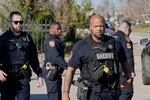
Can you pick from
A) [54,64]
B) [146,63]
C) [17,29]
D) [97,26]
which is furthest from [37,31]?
[97,26]

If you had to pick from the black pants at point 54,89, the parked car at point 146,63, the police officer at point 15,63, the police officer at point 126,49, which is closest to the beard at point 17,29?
the police officer at point 15,63

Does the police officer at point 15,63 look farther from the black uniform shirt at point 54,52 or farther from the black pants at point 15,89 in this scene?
the black uniform shirt at point 54,52

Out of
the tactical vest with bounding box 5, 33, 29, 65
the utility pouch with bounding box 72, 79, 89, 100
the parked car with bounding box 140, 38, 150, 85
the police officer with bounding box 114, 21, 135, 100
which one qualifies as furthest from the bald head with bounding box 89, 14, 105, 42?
the parked car with bounding box 140, 38, 150, 85

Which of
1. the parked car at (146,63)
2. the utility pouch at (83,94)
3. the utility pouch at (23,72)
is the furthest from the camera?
the parked car at (146,63)

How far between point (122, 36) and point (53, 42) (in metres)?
1.15

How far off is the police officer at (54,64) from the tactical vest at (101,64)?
2515mm

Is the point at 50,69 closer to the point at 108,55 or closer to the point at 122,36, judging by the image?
the point at 122,36

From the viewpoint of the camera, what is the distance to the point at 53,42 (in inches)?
317

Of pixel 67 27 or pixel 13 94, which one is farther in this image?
pixel 67 27

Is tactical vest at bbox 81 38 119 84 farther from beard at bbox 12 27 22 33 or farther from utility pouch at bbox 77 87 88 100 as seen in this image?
beard at bbox 12 27 22 33

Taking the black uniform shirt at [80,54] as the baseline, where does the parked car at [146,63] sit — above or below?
below

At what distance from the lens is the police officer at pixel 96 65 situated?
17.7 feet

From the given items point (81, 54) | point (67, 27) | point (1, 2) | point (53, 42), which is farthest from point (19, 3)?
point (81, 54)

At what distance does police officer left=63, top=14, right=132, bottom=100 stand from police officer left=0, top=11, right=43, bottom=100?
1507 millimetres
